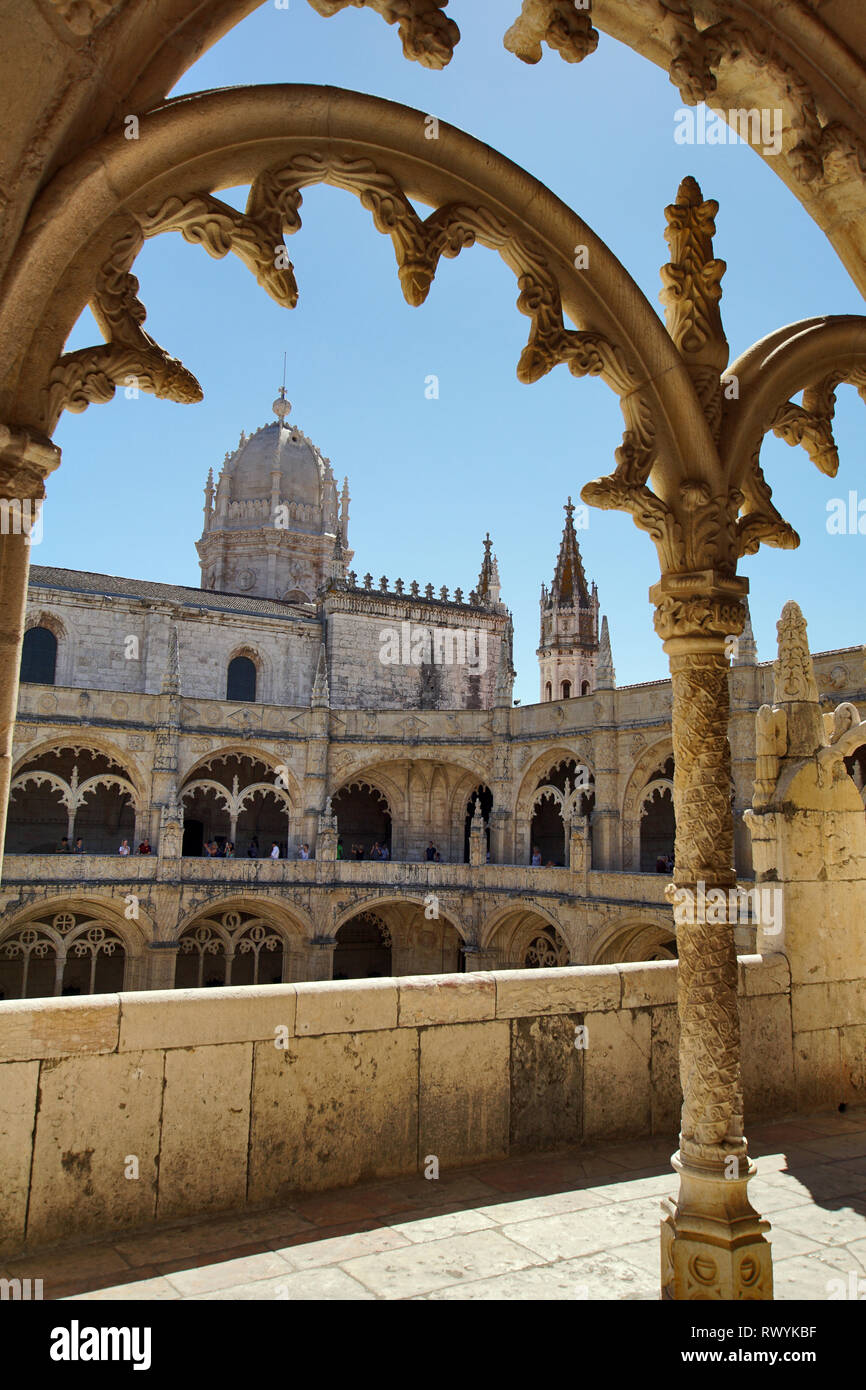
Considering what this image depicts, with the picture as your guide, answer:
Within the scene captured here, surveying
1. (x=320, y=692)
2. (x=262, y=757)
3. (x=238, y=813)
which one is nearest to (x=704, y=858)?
(x=262, y=757)

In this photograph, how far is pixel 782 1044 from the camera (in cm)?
542

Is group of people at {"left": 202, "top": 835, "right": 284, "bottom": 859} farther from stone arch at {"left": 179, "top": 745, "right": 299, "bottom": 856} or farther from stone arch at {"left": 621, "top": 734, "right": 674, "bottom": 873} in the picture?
stone arch at {"left": 621, "top": 734, "right": 674, "bottom": 873}

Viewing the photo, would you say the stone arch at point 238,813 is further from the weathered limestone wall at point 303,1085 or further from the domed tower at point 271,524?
the weathered limestone wall at point 303,1085

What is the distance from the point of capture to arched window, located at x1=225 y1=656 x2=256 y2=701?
98.5ft

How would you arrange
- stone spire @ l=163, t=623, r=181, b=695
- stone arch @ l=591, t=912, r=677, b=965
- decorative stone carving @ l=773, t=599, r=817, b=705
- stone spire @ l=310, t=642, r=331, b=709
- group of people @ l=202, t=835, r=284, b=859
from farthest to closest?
stone spire @ l=310, t=642, r=331, b=709
group of people @ l=202, t=835, r=284, b=859
stone spire @ l=163, t=623, r=181, b=695
stone arch @ l=591, t=912, r=677, b=965
decorative stone carving @ l=773, t=599, r=817, b=705

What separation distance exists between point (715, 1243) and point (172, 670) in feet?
81.0

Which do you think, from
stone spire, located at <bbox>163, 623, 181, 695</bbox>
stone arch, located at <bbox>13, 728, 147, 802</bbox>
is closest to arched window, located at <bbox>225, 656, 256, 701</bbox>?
stone spire, located at <bbox>163, 623, 181, 695</bbox>

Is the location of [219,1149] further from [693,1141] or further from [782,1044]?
[782,1044]

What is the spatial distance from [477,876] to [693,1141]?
22.8m

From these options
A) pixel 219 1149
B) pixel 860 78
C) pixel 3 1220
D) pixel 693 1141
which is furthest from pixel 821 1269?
pixel 860 78

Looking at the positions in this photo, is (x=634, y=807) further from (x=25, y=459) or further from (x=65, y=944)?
(x=25, y=459)

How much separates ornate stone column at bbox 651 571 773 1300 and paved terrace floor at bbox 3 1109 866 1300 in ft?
0.96

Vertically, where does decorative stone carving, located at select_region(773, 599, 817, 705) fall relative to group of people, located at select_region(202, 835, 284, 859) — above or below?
above

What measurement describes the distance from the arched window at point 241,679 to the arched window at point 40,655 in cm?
508
